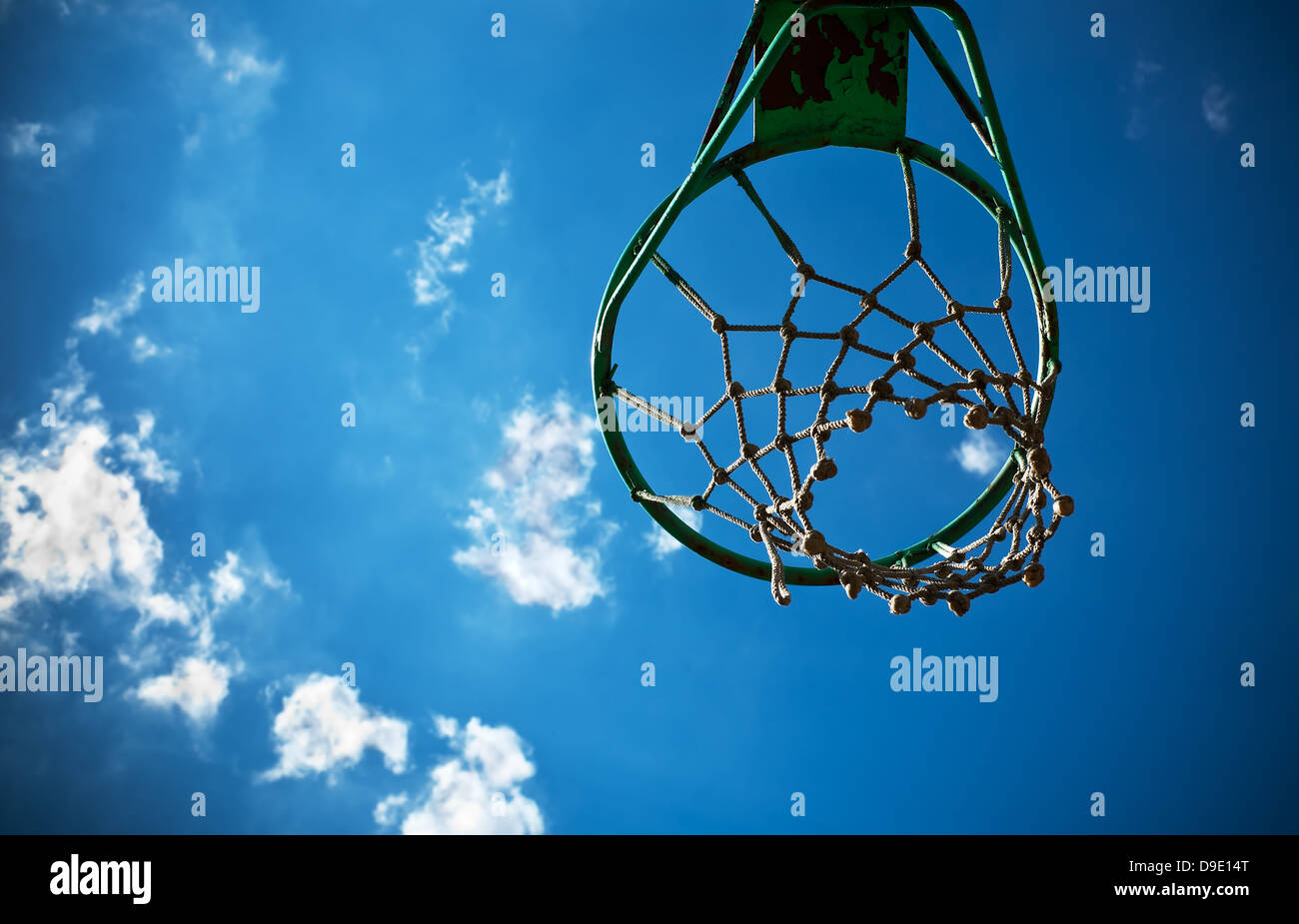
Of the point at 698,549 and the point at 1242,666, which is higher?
the point at 698,549

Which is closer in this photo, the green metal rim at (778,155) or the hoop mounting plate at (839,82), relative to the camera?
the green metal rim at (778,155)

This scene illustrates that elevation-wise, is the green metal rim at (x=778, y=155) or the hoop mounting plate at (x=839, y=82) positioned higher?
the hoop mounting plate at (x=839, y=82)

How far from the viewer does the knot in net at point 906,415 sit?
3.52 m

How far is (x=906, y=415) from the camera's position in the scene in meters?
3.64

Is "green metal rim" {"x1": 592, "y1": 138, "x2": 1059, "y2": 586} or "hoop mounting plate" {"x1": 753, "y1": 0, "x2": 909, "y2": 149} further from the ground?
"hoop mounting plate" {"x1": 753, "y1": 0, "x2": 909, "y2": 149}

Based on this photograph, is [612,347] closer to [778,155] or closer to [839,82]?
[778,155]

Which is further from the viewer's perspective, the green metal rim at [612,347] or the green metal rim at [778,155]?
the green metal rim at [612,347]

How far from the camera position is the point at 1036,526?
3748 millimetres

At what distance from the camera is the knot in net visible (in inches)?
139

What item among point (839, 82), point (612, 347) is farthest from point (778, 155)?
point (612, 347)

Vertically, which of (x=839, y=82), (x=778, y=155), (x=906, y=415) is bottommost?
(x=906, y=415)
